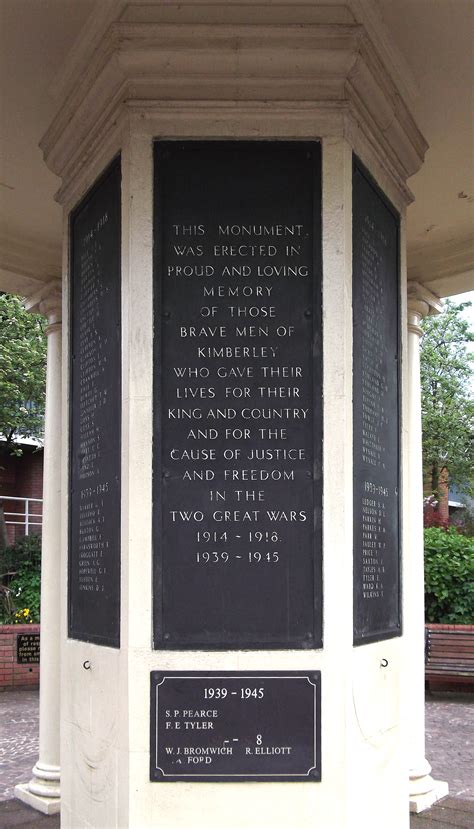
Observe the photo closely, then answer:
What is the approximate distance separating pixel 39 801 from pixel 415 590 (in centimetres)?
355

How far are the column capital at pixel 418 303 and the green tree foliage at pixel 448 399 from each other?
80.7 feet

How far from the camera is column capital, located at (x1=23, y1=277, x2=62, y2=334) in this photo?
8.07m

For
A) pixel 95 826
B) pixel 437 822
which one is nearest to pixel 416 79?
pixel 95 826

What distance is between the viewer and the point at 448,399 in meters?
33.3

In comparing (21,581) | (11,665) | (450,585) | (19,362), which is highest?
(19,362)

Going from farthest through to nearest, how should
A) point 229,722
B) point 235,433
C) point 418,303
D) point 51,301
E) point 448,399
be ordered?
1. point 448,399
2. point 418,303
3. point 51,301
4. point 235,433
5. point 229,722

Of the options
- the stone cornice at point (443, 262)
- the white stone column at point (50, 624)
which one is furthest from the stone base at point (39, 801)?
the stone cornice at point (443, 262)

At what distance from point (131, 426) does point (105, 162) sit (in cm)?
159

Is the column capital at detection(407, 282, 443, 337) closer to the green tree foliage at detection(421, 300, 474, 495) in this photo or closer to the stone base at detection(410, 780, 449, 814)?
the stone base at detection(410, 780, 449, 814)

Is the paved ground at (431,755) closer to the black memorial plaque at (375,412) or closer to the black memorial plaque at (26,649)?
the black memorial plaque at (26,649)

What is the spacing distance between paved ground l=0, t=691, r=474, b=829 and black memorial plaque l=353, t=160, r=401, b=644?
2.85 m

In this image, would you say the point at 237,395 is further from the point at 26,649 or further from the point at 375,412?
the point at 26,649

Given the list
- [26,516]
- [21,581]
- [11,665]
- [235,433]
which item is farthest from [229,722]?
[26,516]

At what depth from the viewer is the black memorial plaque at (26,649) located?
15.3 metres
